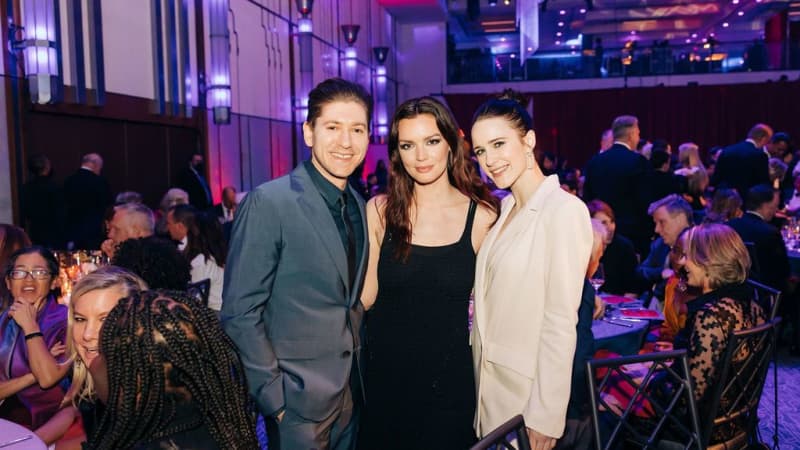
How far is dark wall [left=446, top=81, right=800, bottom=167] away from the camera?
608 inches

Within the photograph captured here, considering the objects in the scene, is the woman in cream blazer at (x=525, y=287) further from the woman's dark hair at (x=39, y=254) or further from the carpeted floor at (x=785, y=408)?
the carpeted floor at (x=785, y=408)

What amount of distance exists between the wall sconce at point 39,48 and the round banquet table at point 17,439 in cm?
393

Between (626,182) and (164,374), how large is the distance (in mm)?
5010

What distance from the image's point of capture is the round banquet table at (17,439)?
1.75 m

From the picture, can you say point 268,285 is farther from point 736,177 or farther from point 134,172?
point 736,177

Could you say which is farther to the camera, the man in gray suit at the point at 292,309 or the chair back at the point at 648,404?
the chair back at the point at 648,404

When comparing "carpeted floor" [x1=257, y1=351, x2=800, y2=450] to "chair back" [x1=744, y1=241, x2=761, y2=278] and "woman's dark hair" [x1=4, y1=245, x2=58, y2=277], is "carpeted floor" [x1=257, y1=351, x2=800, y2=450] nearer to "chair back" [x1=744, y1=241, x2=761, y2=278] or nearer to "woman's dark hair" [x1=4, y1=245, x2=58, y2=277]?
"chair back" [x1=744, y1=241, x2=761, y2=278]

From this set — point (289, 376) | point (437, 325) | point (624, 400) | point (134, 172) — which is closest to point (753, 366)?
point (624, 400)

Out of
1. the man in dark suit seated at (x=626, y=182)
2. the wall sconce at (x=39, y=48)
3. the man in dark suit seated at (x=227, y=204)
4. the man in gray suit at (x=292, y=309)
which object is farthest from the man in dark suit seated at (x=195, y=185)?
the man in gray suit at (x=292, y=309)

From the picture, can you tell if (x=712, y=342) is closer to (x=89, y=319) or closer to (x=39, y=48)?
(x=89, y=319)

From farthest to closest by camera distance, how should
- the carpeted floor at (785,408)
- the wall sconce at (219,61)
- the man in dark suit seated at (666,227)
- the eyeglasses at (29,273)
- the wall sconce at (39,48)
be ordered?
the wall sconce at (219,61) → the wall sconce at (39,48) → the man in dark suit seated at (666,227) → the carpeted floor at (785,408) → the eyeglasses at (29,273)

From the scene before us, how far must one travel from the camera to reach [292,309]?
6.07ft

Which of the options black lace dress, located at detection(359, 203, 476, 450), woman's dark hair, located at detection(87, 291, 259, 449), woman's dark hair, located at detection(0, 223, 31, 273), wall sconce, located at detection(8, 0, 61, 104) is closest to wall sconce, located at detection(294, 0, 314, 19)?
wall sconce, located at detection(8, 0, 61, 104)

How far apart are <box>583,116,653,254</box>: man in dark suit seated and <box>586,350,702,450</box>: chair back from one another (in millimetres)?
2848
